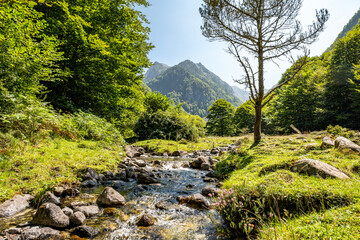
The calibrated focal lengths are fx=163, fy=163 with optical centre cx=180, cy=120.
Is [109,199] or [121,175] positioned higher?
[109,199]

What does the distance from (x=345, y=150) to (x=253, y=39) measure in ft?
23.9

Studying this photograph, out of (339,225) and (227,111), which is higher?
(227,111)

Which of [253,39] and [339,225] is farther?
[253,39]

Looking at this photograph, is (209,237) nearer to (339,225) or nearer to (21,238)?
(339,225)

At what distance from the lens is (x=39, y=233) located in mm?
2922

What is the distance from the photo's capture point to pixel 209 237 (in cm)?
321

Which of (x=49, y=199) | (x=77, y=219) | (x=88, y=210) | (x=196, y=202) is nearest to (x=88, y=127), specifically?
(x=49, y=199)

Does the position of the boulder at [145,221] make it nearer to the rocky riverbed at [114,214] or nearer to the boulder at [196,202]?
the rocky riverbed at [114,214]

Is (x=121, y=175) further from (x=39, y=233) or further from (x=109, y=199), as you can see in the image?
(x=39, y=233)

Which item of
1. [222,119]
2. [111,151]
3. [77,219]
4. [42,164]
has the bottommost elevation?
[77,219]

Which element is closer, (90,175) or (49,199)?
(49,199)

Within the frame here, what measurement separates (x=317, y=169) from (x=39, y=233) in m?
5.96

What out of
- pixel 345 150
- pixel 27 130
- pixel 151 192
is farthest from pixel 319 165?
pixel 27 130

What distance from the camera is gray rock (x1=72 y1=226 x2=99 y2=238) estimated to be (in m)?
3.09
